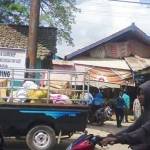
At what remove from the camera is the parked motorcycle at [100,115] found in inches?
874

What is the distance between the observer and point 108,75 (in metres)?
26.6

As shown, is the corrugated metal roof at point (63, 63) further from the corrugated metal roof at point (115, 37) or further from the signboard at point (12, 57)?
the signboard at point (12, 57)

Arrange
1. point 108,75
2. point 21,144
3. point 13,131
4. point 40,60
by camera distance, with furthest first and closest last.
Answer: point 108,75, point 40,60, point 21,144, point 13,131

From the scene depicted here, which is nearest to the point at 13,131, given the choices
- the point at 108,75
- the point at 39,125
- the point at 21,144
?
the point at 39,125

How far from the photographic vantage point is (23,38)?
26.1 m

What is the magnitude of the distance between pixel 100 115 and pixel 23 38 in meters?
6.13

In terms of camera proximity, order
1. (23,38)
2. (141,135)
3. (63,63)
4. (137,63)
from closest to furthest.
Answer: (141,135) → (23,38) → (63,63) → (137,63)

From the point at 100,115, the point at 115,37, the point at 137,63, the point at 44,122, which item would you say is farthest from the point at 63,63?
the point at 44,122

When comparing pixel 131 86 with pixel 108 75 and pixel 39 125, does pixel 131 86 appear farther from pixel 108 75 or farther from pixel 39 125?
pixel 39 125

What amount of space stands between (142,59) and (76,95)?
14.5 metres

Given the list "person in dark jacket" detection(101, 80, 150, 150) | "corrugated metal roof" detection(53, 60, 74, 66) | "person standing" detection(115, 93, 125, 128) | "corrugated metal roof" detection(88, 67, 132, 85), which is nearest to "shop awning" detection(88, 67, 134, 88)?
"corrugated metal roof" detection(88, 67, 132, 85)

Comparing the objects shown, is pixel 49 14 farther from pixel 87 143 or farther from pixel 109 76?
pixel 87 143

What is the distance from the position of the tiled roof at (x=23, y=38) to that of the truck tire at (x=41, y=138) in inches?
461

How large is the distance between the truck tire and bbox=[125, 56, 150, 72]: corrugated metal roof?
14006mm
